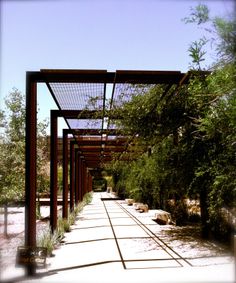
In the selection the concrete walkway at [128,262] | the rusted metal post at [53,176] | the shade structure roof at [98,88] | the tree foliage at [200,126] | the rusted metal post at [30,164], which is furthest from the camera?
the rusted metal post at [53,176]

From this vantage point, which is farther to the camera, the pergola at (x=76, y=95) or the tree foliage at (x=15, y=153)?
the tree foliage at (x=15, y=153)

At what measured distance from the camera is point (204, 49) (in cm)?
823

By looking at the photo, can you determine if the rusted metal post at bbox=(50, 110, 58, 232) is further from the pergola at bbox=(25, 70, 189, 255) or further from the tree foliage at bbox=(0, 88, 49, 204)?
the tree foliage at bbox=(0, 88, 49, 204)

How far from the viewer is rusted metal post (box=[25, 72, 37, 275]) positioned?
7398mm

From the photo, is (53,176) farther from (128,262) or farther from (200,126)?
(200,126)

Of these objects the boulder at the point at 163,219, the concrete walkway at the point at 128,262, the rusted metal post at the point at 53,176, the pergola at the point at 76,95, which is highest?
the pergola at the point at 76,95

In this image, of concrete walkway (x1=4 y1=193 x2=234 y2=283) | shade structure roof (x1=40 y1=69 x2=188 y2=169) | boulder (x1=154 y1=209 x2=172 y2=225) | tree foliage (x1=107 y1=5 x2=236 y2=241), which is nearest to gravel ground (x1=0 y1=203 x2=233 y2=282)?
concrete walkway (x1=4 y1=193 x2=234 y2=283)

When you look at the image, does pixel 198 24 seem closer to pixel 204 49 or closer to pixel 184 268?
pixel 204 49

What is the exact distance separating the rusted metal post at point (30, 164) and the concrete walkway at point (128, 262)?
67cm

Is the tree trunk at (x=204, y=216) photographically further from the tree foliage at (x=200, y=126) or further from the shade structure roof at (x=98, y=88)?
the shade structure roof at (x=98, y=88)

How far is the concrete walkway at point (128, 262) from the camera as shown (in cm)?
625

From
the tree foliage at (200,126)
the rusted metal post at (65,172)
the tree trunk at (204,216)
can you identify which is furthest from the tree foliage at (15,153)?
the tree trunk at (204,216)

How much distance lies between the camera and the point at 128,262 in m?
7.52

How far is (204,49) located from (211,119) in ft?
5.06
